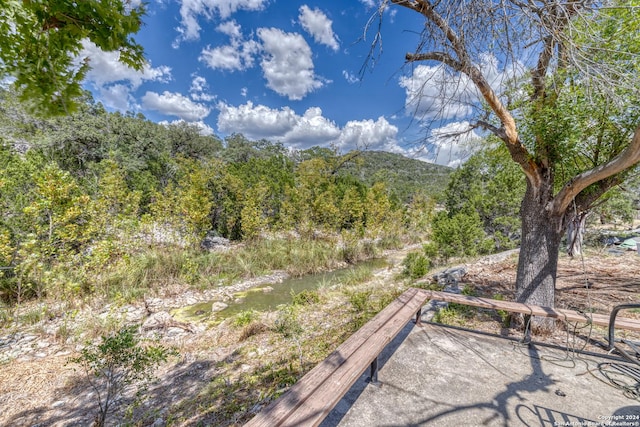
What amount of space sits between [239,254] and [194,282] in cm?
253

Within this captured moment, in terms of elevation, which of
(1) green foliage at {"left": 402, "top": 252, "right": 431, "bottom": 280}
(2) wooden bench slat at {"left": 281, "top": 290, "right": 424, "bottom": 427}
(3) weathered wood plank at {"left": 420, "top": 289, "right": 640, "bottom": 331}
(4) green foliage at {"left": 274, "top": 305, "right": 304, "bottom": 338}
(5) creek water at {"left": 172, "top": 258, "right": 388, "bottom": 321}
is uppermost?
(3) weathered wood plank at {"left": 420, "top": 289, "right": 640, "bottom": 331}

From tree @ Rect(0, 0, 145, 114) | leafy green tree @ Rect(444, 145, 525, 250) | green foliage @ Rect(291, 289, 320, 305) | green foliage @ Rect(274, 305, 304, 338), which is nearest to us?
tree @ Rect(0, 0, 145, 114)

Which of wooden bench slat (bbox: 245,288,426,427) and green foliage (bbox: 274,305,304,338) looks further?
green foliage (bbox: 274,305,304,338)

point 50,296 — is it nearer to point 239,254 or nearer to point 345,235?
point 239,254

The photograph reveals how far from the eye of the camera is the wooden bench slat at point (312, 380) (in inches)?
47.3

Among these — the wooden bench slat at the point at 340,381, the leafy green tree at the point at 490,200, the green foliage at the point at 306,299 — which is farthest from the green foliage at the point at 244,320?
the leafy green tree at the point at 490,200

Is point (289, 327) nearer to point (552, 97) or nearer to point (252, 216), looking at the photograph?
point (552, 97)

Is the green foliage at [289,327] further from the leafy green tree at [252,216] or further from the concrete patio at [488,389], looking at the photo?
the leafy green tree at [252,216]

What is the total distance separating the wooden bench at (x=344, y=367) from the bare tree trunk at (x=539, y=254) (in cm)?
30

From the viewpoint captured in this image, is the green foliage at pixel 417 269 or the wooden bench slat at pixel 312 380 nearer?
the wooden bench slat at pixel 312 380

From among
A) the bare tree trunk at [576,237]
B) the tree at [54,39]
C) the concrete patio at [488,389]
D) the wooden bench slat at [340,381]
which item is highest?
the tree at [54,39]

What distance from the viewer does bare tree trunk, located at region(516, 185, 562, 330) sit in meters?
2.68

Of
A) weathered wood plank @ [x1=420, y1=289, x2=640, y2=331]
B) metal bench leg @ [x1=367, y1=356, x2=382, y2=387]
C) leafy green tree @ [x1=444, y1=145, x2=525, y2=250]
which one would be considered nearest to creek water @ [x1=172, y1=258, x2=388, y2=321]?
metal bench leg @ [x1=367, y1=356, x2=382, y2=387]

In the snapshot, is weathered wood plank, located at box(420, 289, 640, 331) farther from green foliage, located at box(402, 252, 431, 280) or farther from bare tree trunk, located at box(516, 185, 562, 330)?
green foliage, located at box(402, 252, 431, 280)
